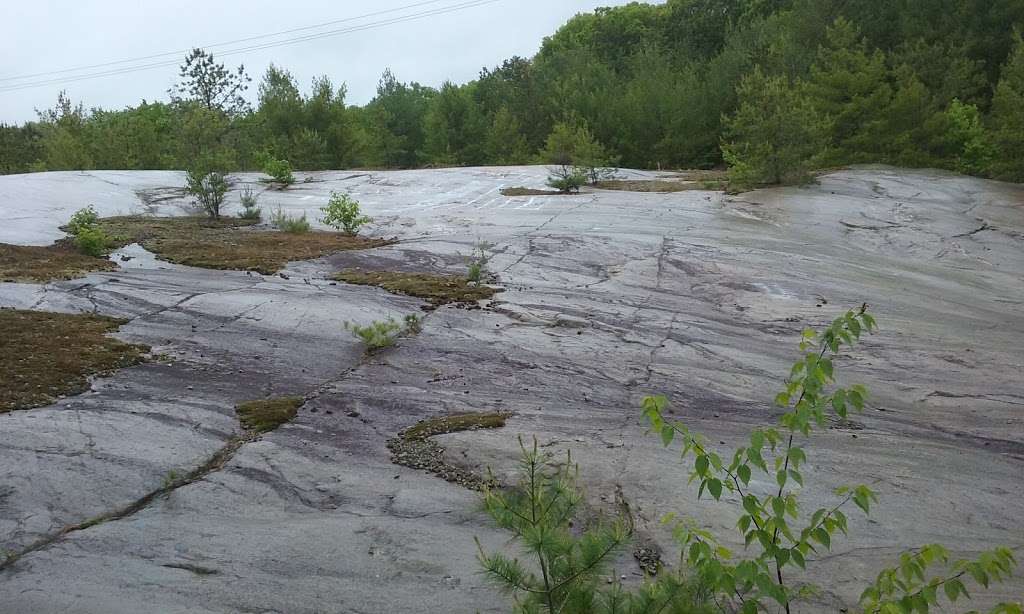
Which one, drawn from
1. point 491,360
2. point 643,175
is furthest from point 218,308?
point 643,175

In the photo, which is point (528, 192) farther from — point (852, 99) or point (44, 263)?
point (44, 263)

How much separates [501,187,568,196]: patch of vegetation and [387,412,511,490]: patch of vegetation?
12.7 m

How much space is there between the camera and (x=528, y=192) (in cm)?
1859

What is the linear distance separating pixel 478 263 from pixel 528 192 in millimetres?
8312

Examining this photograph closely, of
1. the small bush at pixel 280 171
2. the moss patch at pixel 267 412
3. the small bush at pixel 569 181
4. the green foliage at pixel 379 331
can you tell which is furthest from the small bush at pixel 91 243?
the small bush at pixel 569 181

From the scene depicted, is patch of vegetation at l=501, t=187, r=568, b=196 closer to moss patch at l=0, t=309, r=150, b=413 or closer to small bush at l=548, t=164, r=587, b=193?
small bush at l=548, t=164, r=587, b=193

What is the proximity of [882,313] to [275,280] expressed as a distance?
7430 millimetres

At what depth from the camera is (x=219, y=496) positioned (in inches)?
179

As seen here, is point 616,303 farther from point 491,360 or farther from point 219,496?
point 219,496

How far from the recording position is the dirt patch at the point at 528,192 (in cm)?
1820

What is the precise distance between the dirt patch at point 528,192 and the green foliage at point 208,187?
647 centimetres

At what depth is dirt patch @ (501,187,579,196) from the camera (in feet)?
59.7

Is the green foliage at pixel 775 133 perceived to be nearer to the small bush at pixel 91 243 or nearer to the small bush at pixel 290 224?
the small bush at pixel 290 224

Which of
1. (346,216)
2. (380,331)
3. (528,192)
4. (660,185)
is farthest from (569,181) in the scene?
(380,331)
